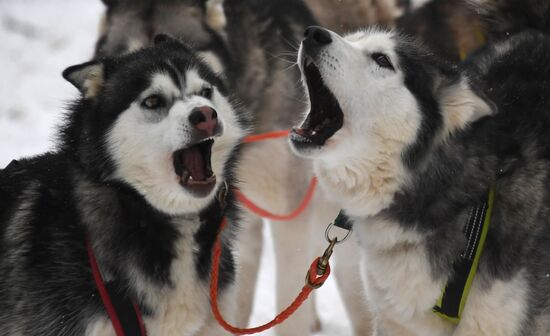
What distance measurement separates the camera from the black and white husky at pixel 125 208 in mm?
2484

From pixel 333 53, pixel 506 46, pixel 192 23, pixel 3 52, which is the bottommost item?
pixel 3 52

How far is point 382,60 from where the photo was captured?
2707 mm

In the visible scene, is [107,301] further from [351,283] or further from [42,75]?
[42,75]

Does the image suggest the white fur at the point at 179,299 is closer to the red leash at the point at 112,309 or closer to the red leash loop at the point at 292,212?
the red leash at the point at 112,309

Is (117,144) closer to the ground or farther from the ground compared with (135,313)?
farther from the ground

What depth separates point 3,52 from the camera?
407 inches

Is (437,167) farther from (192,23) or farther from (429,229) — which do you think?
(192,23)

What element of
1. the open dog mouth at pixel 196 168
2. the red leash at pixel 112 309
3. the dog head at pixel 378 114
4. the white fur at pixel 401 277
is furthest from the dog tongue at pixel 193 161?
the white fur at pixel 401 277

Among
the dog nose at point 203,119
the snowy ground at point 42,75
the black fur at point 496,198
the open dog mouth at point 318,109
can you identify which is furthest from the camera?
the snowy ground at point 42,75

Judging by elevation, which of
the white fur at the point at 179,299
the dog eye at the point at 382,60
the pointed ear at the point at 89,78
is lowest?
the white fur at the point at 179,299

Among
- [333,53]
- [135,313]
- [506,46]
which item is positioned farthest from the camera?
[506,46]

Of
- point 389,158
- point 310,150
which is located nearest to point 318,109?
point 310,150

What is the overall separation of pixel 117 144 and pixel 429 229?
1231 millimetres

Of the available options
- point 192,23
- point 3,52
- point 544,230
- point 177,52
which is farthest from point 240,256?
point 3,52
